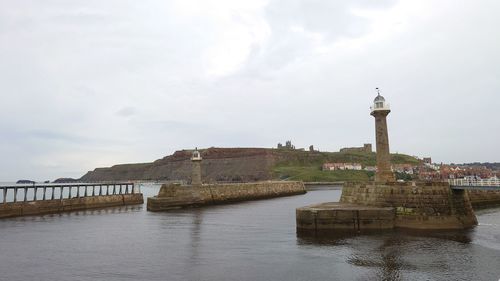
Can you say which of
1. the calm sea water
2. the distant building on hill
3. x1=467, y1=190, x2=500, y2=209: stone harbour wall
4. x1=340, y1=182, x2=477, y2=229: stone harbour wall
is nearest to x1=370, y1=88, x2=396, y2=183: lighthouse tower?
x1=340, y1=182, x2=477, y2=229: stone harbour wall

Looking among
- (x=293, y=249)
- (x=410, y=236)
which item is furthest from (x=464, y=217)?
(x=293, y=249)

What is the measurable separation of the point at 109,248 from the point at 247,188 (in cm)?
5454

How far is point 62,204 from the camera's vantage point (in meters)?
53.2

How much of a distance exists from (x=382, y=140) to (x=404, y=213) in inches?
286

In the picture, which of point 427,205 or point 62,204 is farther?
point 62,204

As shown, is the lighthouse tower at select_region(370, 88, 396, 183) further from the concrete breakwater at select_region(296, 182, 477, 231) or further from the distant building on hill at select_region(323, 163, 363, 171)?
the distant building on hill at select_region(323, 163, 363, 171)

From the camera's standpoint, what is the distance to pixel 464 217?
30688mm

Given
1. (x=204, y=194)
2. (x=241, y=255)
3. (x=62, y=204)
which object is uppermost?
(x=204, y=194)

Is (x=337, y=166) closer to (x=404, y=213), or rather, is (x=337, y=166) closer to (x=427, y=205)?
(x=427, y=205)

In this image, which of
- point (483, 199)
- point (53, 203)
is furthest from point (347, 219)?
point (53, 203)

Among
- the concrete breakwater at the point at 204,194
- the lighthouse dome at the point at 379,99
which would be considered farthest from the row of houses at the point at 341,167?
the lighthouse dome at the point at 379,99

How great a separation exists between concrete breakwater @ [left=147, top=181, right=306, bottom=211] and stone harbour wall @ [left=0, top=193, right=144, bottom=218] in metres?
8.69

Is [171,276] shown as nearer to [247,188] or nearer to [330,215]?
[330,215]

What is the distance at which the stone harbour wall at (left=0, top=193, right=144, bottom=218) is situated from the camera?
150 ft
